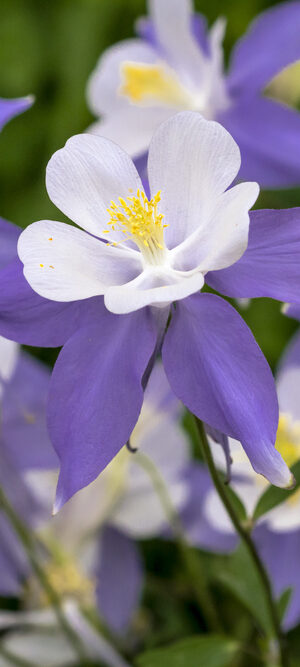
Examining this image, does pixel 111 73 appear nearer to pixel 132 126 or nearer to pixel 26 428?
pixel 132 126

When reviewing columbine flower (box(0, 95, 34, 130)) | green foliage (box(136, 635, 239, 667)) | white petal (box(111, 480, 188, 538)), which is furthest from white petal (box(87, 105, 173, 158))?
green foliage (box(136, 635, 239, 667))

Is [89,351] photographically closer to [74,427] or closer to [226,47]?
[74,427]

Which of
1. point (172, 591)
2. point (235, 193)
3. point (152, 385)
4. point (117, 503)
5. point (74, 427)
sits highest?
point (235, 193)

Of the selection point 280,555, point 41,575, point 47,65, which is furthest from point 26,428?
point 47,65

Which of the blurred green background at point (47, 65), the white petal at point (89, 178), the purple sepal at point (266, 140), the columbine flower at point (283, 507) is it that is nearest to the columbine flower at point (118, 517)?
the columbine flower at point (283, 507)

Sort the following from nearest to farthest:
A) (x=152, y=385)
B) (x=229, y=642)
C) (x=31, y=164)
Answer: (x=229, y=642), (x=152, y=385), (x=31, y=164)

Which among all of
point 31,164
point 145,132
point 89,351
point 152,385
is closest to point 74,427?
point 89,351
